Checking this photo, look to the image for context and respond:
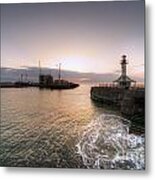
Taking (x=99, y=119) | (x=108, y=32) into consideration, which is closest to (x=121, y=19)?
(x=108, y=32)

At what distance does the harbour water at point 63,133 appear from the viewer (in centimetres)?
185

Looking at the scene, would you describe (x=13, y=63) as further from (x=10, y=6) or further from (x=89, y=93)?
(x=89, y=93)

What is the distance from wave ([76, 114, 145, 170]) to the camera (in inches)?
72.4

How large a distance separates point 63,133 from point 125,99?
0.34 m

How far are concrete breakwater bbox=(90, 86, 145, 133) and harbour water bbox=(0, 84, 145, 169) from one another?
33 millimetres

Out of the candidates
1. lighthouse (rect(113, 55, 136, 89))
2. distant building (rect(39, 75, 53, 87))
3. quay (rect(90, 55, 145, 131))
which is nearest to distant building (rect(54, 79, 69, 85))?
distant building (rect(39, 75, 53, 87))

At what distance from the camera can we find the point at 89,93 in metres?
1.90

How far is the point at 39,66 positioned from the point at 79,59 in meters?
0.20

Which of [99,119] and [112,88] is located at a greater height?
[112,88]

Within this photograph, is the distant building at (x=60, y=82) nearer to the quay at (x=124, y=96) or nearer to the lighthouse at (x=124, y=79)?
the quay at (x=124, y=96)

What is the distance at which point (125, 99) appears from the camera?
1.88m

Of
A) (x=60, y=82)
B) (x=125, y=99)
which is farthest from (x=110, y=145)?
(x=60, y=82)

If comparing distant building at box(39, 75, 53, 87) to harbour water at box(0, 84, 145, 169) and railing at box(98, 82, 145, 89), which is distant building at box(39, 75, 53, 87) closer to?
Answer: harbour water at box(0, 84, 145, 169)

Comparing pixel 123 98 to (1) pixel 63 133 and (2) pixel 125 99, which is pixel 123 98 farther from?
(1) pixel 63 133
